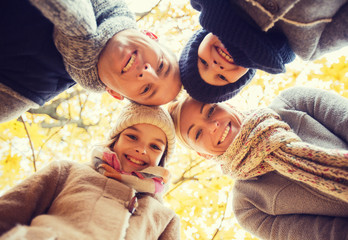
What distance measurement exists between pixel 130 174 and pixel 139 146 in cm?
21

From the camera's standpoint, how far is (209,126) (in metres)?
1.81

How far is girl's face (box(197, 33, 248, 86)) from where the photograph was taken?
1613mm

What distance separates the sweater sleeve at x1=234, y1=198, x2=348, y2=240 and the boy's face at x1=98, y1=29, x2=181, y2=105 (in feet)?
3.58

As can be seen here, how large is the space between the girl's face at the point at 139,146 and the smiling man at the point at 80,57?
8.9 inches

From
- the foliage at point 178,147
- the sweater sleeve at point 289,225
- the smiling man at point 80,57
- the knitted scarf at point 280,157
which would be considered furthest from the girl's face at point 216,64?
the sweater sleeve at point 289,225

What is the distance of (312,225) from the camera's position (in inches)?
58.0

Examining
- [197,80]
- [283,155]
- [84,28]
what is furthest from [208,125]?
[84,28]

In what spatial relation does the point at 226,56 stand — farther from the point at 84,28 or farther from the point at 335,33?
the point at 84,28

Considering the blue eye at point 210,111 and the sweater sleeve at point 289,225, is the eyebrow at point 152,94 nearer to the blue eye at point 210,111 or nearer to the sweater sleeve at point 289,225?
the blue eye at point 210,111

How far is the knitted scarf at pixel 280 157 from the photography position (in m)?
1.29

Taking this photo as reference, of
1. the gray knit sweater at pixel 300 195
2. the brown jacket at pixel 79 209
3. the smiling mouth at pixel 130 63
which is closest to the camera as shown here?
the brown jacket at pixel 79 209

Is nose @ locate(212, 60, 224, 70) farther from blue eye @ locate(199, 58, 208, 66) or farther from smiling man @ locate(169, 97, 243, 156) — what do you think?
smiling man @ locate(169, 97, 243, 156)

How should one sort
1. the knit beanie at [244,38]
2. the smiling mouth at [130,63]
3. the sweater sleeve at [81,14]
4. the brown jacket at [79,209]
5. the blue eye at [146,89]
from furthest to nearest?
the blue eye at [146,89] → the smiling mouth at [130,63] → the knit beanie at [244,38] → the brown jacket at [79,209] → the sweater sleeve at [81,14]

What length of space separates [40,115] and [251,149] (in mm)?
2269
